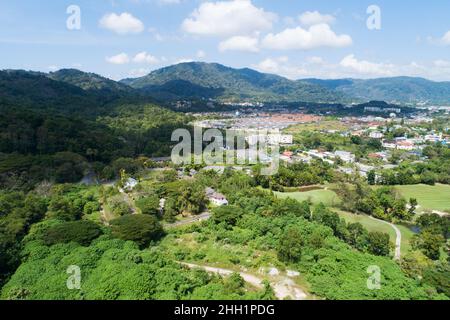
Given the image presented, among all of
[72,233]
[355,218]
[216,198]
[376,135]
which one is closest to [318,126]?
[376,135]

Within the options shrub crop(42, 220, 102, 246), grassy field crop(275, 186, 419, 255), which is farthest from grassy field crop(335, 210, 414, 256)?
shrub crop(42, 220, 102, 246)

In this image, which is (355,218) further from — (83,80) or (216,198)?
(83,80)

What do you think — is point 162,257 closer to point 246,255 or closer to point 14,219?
point 246,255

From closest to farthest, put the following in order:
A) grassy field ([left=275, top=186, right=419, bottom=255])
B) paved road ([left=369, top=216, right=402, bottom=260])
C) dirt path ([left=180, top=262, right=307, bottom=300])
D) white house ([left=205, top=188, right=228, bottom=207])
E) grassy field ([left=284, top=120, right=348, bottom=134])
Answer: dirt path ([left=180, top=262, right=307, bottom=300]), paved road ([left=369, top=216, right=402, bottom=260]), grassy field ([left=275, top=186, right=419, bottom=255]), white house ([left=205, top=188, right=228, bottom=207]), grassy field ([left=284, top=120, right=348, bottom=134])

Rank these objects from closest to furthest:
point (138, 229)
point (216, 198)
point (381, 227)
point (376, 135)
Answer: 1. point (138, 229)
2. point (381, 227)
3. point (216, 198)
4. point (376, 135)

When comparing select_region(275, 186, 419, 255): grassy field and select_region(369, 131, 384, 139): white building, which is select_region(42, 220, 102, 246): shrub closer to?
select_region(275, 186, 419, 255): grassy field

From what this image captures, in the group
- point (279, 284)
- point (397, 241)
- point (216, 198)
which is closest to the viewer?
point (279, 284)
